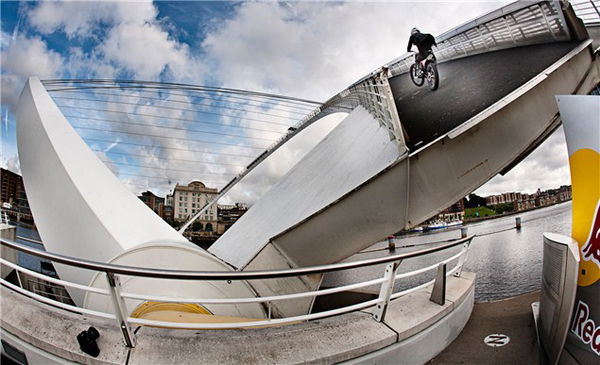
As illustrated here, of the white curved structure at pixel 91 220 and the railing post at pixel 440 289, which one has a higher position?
the white curved structure at pixel 91 220

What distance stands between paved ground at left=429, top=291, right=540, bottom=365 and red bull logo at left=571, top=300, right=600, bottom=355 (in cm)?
40

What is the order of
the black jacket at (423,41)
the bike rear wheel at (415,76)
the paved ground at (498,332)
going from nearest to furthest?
1. the paved ground at (498,332)
2. the black jacket at (423,41)
3. the bike rear wheel at (415,76)

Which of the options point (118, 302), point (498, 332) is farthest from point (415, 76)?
point (118, 302)

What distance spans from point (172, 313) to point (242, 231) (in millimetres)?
5145

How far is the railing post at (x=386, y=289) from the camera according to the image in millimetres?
1982

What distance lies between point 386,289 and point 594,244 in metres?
1.57

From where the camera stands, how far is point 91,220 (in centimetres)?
398

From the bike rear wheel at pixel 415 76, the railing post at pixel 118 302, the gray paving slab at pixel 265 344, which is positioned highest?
the bike rear wheel at pixel 415 76

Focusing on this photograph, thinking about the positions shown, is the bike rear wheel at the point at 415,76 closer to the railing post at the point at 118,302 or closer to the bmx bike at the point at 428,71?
the bmx bike at the point at 428,71

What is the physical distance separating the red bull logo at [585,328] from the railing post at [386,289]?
4.41 ft

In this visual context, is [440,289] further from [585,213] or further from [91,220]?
[91,220]

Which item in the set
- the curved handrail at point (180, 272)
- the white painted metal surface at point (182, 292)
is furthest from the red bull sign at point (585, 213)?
the curved handrail at point (180, 272)

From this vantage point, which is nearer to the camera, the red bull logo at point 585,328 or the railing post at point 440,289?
the red bull logo at point 585,328

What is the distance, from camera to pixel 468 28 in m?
5.54
